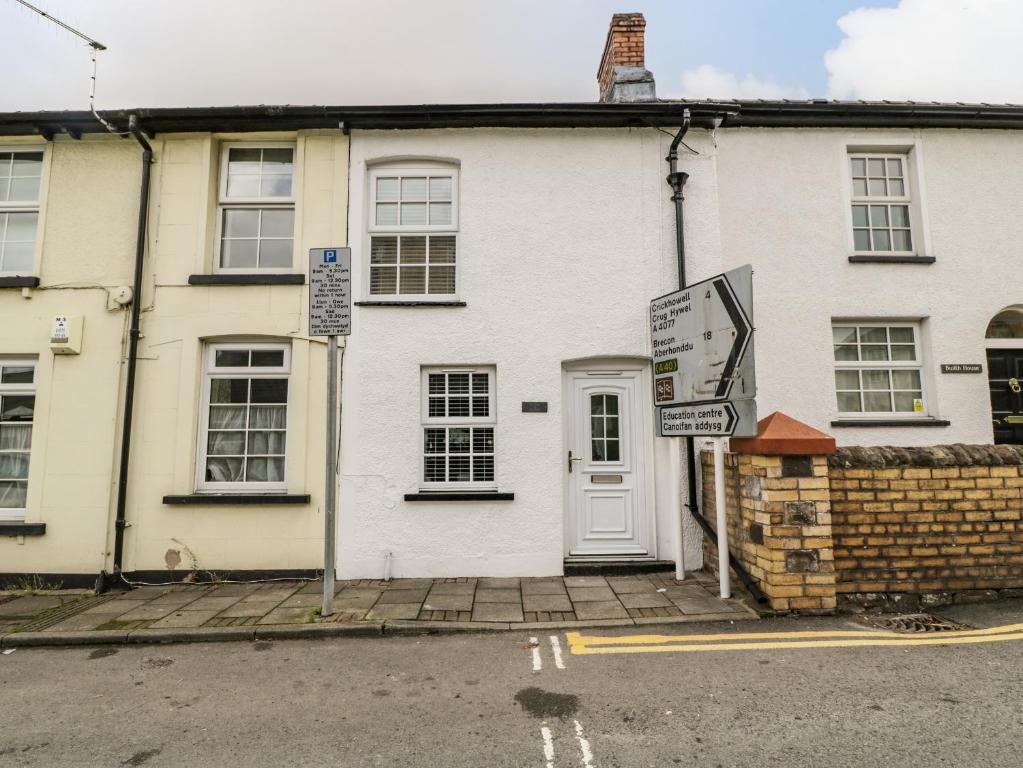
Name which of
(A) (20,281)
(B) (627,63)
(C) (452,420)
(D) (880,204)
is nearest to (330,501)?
(C) (452,420)

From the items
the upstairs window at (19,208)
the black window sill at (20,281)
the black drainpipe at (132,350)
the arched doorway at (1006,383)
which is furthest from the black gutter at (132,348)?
the arched doorway at (1006,383)

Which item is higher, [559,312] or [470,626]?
[559,312]

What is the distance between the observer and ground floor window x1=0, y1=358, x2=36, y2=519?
6699 millimetres

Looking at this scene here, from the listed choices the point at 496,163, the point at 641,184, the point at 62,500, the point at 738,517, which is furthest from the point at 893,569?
the point at 62,500

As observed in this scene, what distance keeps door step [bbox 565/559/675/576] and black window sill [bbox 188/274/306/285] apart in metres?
4.69

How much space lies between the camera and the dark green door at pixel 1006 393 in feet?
23.8

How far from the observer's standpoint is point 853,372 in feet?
23.9

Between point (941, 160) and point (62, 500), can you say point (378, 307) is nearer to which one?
point (62, 500)

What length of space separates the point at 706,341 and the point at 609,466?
6.70 ft

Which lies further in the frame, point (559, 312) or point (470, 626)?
point (559, 312)

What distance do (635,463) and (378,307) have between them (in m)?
3.66

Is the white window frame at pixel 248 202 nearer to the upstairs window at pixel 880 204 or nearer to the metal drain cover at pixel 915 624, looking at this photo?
the metal drain cover at pixel 915 624

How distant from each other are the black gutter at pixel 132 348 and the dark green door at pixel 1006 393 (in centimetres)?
1074

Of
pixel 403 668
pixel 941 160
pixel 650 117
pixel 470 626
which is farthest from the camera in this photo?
pixel 941 160
